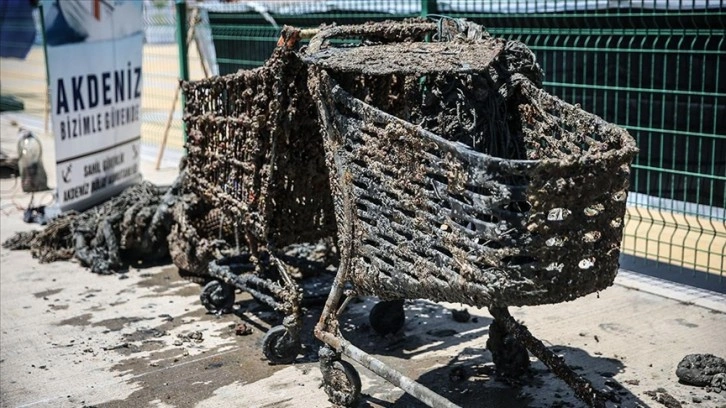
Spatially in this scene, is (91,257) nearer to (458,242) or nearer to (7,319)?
(7,319)

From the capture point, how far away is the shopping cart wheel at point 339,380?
4289 millimetres

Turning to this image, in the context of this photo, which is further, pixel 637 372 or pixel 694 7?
pixel 694 7

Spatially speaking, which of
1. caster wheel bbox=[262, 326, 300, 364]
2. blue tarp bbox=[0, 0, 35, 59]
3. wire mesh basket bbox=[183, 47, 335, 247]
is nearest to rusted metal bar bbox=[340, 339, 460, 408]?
caster wheel bbox=[262, 326, 300, 364]

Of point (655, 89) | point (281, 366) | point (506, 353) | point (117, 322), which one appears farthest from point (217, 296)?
point (655, 89)

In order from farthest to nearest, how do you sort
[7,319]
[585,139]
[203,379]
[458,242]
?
[7,319] < [203,379] < [585,139] < [458,242]

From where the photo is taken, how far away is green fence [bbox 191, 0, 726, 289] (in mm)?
6098

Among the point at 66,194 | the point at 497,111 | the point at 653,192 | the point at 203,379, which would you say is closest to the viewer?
the point at 497,111

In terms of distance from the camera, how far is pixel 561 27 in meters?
6.78

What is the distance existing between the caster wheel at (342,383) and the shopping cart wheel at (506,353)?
2.40 ft

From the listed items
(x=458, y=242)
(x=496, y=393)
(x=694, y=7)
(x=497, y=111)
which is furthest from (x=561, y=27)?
(x=458, y=242)

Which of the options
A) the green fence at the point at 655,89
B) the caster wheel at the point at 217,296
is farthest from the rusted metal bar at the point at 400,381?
the green fence at the point at 655,89

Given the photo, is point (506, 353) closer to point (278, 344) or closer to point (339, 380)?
point (339, 380)

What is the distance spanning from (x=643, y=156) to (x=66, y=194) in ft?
16.0

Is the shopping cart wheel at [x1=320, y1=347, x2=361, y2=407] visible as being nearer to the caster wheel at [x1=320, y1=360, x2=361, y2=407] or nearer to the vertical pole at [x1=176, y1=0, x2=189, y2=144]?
the caster wheel at [x1=320, y1=360, x2=361, y2=407]
